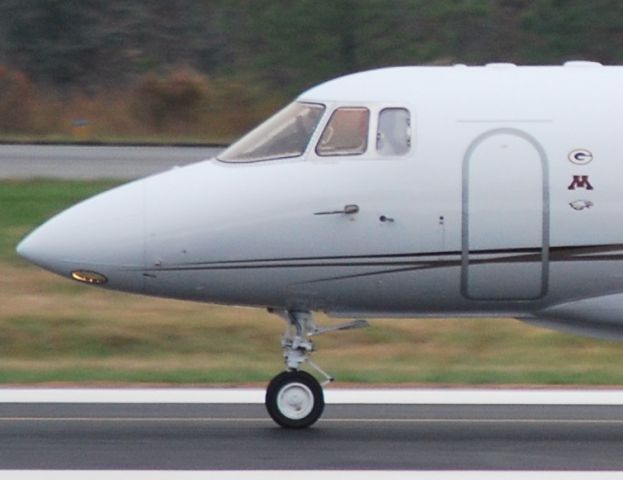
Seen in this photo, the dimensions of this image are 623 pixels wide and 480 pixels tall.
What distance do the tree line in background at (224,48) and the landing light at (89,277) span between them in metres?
24.4

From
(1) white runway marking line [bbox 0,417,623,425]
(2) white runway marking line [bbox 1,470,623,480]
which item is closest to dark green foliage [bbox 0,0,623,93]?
(1) white runway marking line [bbox 0,417,623,425]

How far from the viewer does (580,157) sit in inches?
410

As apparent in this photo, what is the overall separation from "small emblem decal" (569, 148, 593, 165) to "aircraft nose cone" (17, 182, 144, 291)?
2655 millimetres

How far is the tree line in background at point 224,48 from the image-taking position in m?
36.5

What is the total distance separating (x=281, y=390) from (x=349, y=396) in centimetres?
199

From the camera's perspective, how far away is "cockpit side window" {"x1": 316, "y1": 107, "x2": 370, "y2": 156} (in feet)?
34.6

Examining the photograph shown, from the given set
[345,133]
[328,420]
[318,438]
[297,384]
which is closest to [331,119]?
[345,133]

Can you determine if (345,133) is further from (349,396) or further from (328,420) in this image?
(349,396)

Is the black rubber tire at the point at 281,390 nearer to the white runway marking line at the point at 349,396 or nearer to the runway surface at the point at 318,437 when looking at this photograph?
the runway surface at the point at 318,437

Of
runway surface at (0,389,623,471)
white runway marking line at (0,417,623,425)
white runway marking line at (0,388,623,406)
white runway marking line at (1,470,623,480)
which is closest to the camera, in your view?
white runway marking line at (1,470,623,480)

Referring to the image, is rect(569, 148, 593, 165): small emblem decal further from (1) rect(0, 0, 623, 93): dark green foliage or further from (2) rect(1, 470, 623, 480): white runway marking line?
(1) rect(0, 0, 623, 93): dark green foliage

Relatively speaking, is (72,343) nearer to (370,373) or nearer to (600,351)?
(370,373)

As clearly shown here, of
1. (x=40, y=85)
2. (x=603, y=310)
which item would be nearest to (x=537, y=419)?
(x=603, y=310)

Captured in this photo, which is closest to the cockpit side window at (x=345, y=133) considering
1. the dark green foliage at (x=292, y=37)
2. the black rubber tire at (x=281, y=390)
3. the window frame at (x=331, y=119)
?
the window frame at (x=331, y=119)
